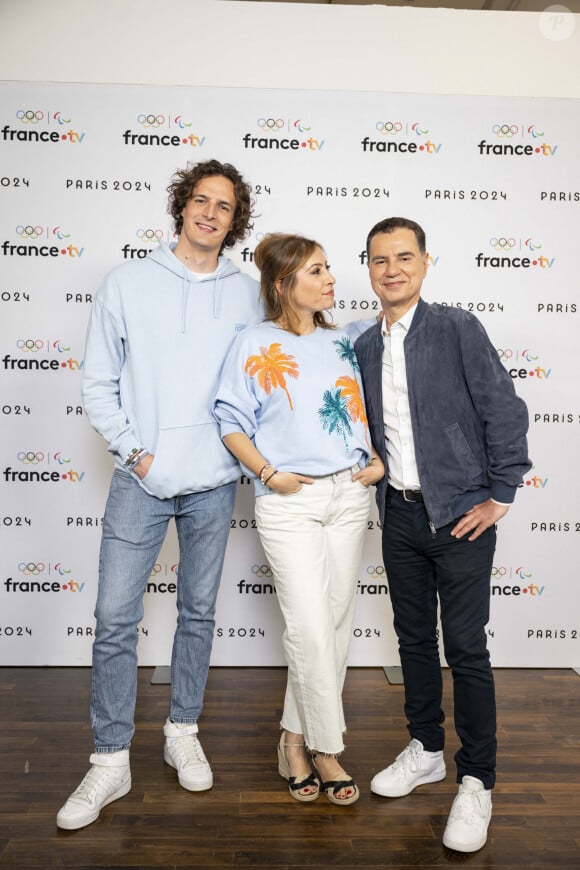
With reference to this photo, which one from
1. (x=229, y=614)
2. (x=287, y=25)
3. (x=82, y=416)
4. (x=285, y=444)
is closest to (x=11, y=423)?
(x=82, y=416)

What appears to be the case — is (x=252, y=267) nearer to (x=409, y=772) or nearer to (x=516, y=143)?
(x=516, y=143)

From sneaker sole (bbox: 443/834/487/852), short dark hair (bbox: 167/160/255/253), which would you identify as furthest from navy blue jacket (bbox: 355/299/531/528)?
sneaker sole (bbox: 443/834/487/852)

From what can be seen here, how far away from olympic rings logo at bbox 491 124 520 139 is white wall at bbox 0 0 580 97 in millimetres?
143

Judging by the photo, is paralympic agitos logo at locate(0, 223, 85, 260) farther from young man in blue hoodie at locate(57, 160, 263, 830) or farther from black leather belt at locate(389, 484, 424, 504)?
black leather belt at locate(389, 484, 424, 504)

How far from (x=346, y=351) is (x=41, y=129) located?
1741mm

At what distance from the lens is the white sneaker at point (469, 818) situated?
1907 millimetres

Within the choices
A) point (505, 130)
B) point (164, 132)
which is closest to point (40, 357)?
point (164, 132)

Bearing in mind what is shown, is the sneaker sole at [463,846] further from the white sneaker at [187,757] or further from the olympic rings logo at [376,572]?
the olympic rings logo at [376,572]

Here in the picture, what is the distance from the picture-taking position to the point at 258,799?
2143 millimetres

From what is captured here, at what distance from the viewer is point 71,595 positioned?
3170 mm

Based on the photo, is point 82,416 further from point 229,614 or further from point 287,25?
point 287,25

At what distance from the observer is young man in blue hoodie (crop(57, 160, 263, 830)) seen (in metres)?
2.11

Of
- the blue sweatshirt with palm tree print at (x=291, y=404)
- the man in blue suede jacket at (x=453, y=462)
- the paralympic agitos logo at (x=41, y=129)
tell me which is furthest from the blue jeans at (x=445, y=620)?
the paralympic agitos logo at (x=41, y=129)

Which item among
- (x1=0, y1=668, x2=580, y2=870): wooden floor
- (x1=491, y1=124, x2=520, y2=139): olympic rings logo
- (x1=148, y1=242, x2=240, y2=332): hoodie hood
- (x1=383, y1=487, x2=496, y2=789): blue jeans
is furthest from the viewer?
(x1=491, y1=124, x2=520, y2=139): olympic rings logo
